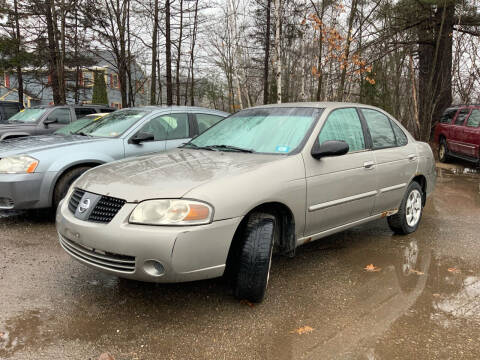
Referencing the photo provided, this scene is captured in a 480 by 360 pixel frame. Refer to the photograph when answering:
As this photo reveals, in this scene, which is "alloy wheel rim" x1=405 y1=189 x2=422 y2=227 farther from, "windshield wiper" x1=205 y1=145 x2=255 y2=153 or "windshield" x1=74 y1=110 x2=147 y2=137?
"windshield" x1=74 y1=110 x2=147 y2=137

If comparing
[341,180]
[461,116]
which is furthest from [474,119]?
[341,180]

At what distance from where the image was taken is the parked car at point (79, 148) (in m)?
4.85

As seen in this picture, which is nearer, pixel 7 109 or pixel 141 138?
pixel 141 138

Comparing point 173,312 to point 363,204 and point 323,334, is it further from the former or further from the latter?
point 363,204

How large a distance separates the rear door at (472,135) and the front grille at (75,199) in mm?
10121

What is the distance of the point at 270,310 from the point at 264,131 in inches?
66.0

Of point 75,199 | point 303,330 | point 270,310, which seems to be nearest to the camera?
point 303,330

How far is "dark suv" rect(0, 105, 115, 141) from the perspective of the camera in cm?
927

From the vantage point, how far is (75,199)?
3.22m

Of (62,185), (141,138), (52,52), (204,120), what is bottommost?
(62,185)

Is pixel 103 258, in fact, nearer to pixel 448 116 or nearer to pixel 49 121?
pixel 49 121

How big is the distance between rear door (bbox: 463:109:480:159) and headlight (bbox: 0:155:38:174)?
1008cm

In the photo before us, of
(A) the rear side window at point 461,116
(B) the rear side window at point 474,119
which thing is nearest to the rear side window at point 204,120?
(B) the rear side window at point 474,119

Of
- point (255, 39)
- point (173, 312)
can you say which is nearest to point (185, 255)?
point (173, 312)
